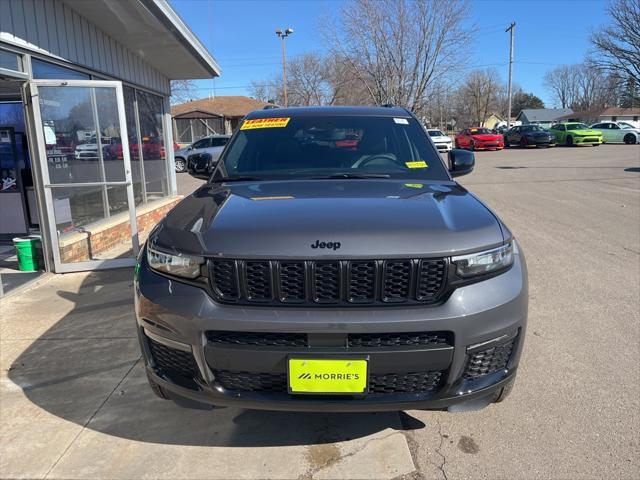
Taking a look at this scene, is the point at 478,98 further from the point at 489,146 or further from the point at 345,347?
the point at 345,347

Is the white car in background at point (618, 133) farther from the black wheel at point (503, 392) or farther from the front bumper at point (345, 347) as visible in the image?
the front bumper at point (345, 347)

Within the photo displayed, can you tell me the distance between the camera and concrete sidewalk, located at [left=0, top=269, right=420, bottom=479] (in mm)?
2430

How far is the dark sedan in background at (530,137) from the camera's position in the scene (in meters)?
31.1

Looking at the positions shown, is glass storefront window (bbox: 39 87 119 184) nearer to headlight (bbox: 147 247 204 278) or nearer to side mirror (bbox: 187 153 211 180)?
side mirror (bbox: 187 153 211 180)

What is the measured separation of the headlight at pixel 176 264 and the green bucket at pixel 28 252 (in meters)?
4.36

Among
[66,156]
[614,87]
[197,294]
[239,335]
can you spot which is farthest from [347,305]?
[614,87]

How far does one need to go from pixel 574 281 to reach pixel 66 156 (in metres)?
6.31

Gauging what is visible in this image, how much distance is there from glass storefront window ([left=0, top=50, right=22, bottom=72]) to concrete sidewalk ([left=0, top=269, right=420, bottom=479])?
308 cm

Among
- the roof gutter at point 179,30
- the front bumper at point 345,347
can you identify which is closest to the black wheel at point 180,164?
the roof gutter at point 179,30

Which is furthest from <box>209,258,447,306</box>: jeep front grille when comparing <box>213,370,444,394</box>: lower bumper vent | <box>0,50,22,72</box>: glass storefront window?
<box>0,50,22,72</box>: glass storefront window

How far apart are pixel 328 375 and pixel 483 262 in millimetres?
→ 864

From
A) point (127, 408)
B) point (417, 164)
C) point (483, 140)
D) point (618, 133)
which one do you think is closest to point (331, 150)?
point (417, 164)

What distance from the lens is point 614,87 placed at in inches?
1655

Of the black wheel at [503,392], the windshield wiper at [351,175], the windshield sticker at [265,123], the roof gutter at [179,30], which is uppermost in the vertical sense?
the roof gutter at [179,30]
